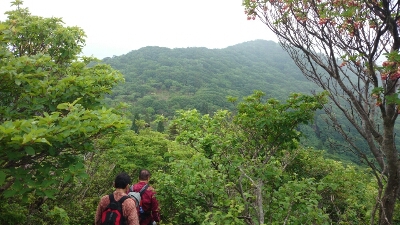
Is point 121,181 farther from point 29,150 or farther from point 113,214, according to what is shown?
point 29,150

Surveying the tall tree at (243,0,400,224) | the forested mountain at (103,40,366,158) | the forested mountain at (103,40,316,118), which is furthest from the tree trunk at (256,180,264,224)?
the forested mountain at (103,40,316,118)

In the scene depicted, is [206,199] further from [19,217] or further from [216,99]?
[216,99]

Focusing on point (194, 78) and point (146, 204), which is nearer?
point (146, 204)

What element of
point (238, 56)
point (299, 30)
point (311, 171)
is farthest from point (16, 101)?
point (238, 56)

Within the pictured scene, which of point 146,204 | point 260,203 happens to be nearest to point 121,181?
point 146,204

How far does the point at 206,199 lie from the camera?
14.2ft

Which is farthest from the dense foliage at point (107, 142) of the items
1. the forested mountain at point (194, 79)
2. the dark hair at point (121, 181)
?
the forested mountain at point (194, 79)

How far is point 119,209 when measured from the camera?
10.2 ft

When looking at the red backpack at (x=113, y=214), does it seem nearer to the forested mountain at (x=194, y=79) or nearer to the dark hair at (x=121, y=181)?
the dark hair at (x=121, y=181)

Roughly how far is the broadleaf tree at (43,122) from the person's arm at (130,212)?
23.7 inches

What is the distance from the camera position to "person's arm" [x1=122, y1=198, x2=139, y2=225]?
3.09m

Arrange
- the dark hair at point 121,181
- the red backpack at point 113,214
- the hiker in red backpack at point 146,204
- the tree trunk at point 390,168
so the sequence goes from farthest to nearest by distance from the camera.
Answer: the hiker in red backpack at point 146,204, the dark hair at point 121,181, the red backpack at point 113,214, the tree trunk at point 390,168

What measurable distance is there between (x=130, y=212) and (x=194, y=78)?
12815 cm

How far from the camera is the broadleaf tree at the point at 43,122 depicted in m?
2.33
